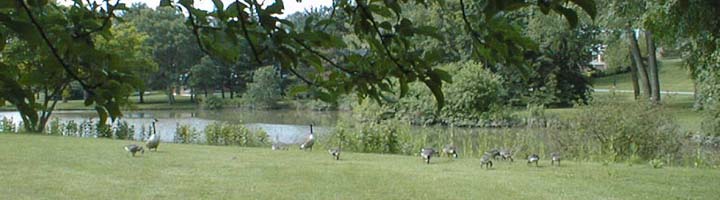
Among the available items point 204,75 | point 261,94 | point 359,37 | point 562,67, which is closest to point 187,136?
point 359,37

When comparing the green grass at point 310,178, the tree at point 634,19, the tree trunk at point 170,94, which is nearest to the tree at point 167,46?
the tree trunk at point 170,94

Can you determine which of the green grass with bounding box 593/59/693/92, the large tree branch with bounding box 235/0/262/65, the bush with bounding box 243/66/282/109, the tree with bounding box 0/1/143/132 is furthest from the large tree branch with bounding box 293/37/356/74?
the green grass with bounding box 593/59/693/92

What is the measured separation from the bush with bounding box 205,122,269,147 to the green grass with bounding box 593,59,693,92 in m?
29.4

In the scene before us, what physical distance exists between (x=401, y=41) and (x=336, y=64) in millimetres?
186

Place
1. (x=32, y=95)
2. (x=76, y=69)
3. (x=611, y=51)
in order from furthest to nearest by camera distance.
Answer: (x=611, y=51) < (x=76, y=69) < (x=32, y=95)

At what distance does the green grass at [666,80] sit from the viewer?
1581 inches

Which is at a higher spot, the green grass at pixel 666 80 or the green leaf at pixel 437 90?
the green grass at pixel 666 80

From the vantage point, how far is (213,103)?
3634 centimetres

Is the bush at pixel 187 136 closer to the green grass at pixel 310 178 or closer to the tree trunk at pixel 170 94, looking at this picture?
the green grass at pixel 310 178

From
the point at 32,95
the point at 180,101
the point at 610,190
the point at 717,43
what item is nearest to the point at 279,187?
the point at 610,190

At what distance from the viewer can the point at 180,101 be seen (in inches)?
1596

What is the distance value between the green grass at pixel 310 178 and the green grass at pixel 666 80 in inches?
1237

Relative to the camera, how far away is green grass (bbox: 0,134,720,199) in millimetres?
7637

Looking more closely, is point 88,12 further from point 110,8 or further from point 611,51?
point 611,51
